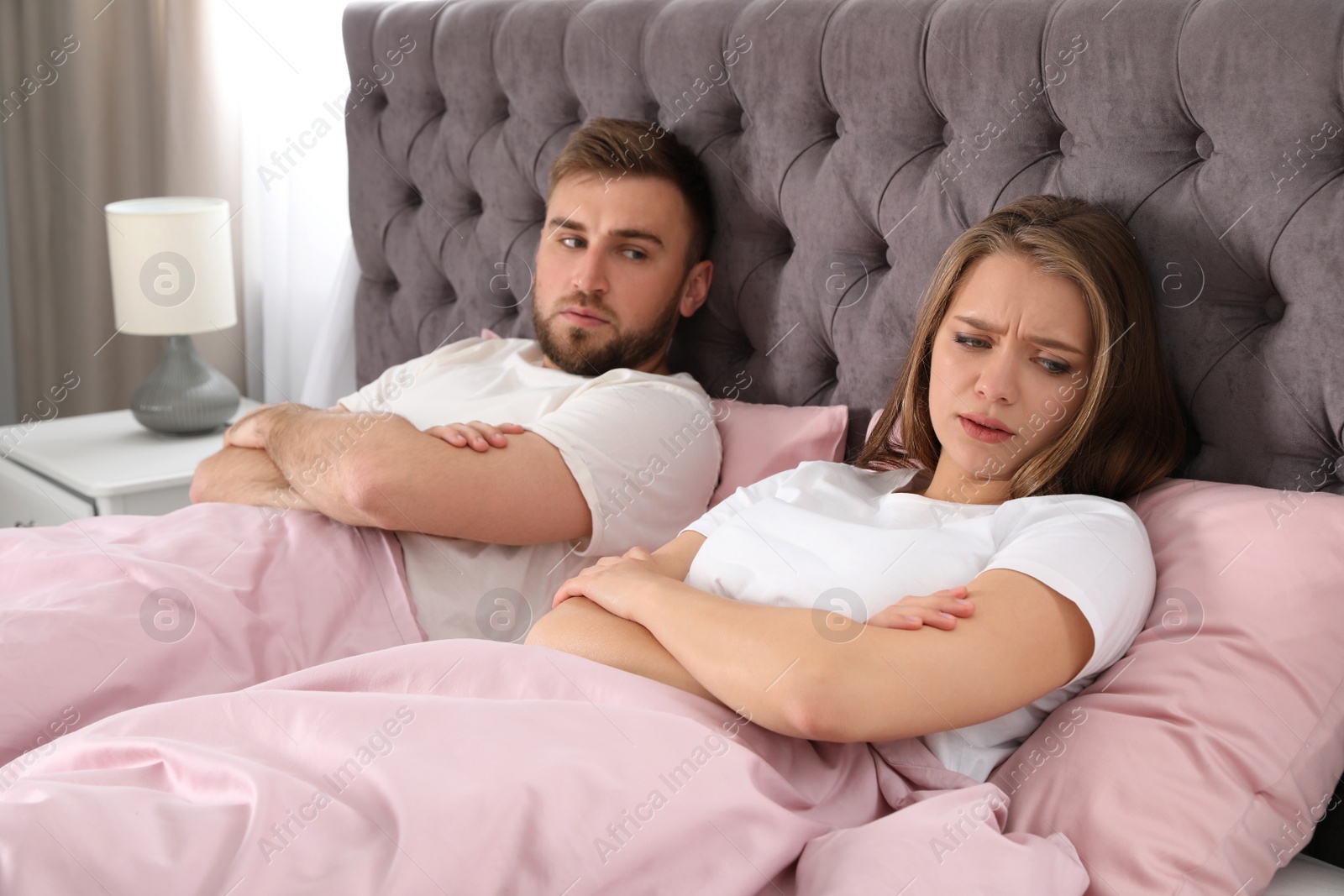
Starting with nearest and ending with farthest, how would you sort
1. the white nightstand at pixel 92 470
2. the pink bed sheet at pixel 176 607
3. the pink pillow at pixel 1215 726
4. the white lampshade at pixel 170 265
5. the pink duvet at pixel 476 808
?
the pink duvet at pixel 476 808 → the pink pillow at pixel 1215 726 → the pink bed sheet at pixel 176 607 → the white nightstand at pixel 92 470 → the white lampshade at pixel 170 265

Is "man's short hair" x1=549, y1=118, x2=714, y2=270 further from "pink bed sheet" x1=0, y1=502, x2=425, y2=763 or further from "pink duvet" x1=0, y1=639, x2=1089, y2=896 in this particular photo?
"pink duvet" x1=0, y1=639, x2=1089, y2=896

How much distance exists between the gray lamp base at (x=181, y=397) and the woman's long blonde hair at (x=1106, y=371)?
194cm

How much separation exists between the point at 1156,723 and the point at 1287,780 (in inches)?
4.7

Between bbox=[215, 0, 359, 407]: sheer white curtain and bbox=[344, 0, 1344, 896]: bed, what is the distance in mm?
422

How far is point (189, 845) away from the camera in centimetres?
79

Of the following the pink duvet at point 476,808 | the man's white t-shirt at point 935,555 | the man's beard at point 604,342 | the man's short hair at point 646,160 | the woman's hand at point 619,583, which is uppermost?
the man's short hair at point 646,160

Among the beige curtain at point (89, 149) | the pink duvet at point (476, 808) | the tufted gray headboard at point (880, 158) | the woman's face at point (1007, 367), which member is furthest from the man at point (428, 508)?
the beige curtain at point (89, 149)

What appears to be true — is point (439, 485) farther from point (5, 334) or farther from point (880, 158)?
point (5, 334)

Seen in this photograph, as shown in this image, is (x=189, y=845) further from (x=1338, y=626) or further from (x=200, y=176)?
(x=200, y=176)

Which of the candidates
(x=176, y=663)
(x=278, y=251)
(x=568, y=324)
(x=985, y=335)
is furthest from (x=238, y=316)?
(x=985, y=335)

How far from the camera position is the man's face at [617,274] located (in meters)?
1.71

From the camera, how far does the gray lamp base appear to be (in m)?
2.50

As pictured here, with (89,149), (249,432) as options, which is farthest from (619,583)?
(89,149)

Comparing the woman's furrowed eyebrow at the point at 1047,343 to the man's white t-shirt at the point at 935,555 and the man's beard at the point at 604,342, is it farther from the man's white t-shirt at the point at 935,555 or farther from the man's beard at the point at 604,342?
the man's beard at the point at 604,342
